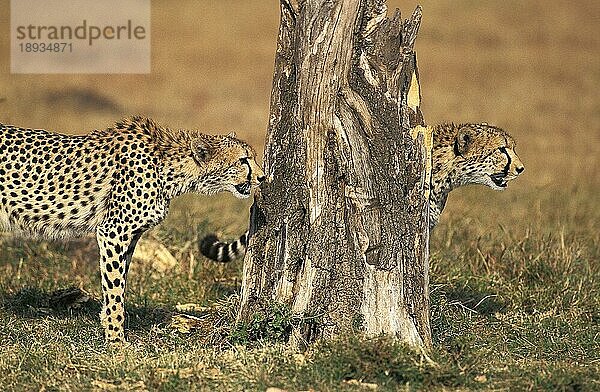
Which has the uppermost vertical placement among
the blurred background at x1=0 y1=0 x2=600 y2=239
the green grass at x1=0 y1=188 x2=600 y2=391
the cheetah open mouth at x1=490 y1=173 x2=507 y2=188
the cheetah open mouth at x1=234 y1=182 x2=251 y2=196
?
the blurred background at x1=0 y1=0 x2=600 y2=239

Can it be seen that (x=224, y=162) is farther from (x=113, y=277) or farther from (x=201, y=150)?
(x=113, y=277)

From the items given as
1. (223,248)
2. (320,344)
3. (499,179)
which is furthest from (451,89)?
(320,344)

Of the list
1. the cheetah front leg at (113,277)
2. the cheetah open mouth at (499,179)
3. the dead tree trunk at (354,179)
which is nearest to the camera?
the dead tree trunk at (354,179)

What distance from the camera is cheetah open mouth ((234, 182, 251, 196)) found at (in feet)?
20.6

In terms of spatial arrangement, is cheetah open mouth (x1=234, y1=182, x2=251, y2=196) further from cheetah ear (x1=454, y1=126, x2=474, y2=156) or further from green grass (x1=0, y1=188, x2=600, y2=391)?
cheetah ear (x1=454, y1=126, x2=474, y2=156)

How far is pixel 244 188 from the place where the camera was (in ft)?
20.7

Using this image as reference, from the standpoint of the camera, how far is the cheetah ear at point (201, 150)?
627 cm

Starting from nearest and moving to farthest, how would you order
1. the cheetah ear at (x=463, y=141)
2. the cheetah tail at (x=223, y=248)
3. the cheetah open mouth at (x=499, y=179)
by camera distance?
the cheetah tail at (x=223, y=248) → the cheetah ear at (x=463, y=141) → the cheetah open mouth at (x=499, y=179)

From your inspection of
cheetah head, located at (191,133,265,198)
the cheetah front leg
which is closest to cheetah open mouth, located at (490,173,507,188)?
cheetah head, located at (191,133,265,198)

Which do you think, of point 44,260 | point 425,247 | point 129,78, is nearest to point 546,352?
point 425,247

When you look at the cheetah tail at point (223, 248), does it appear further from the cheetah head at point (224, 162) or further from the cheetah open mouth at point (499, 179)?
the cheetah open mouth at point (499, 179)

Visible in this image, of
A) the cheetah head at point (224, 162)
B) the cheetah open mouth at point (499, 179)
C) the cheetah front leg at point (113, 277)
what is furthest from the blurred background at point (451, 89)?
the cheetah front leg at point (113, 277)

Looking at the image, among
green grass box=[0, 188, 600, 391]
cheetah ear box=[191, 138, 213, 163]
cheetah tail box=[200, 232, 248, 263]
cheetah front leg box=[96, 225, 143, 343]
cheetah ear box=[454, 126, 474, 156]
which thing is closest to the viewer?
green grass box=[0, 188, 600, 391]

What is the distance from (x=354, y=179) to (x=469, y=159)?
156 centimetres
